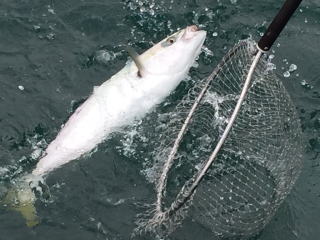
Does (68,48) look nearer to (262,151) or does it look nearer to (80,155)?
(80,155)

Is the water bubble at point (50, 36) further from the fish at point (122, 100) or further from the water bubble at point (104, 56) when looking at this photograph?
the fish at point (122, 100)

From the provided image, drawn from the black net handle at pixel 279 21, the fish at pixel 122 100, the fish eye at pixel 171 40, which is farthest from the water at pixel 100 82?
the black net handle at pixel 279 21

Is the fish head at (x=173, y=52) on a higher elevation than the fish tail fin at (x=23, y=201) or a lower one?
higher

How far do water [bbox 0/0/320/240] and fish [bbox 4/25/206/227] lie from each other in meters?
0.16

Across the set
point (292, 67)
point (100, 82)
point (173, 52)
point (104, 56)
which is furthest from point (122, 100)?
point (292, 67)

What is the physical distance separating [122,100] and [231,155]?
4.48ft

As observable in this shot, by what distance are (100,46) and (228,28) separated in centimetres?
182

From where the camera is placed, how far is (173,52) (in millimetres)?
6453

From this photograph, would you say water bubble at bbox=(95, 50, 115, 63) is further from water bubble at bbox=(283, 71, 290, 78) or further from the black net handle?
the black net handle

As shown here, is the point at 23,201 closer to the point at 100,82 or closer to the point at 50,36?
the point at 100,82

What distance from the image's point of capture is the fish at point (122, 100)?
6.07 meters

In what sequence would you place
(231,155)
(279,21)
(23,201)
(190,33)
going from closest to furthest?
1. (279,21)
2. (23,201)
3. (231,155)
4. (190,33)

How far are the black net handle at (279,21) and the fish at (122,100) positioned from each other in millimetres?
1758

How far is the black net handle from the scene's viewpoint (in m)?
4.36
